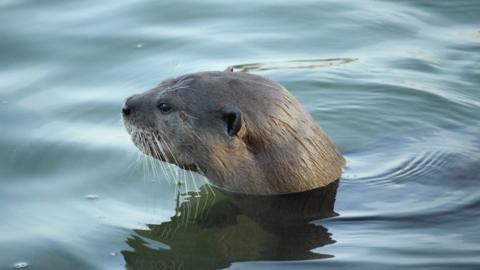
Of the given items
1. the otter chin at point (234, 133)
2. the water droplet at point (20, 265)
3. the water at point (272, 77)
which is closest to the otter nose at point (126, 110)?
the otter chin at point (234, 133)

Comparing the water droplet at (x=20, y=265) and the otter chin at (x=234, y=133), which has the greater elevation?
the otter chin at (x=234, y=133)

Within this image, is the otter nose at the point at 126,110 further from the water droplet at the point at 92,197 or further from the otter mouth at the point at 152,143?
the water droplet at the point at 92,197

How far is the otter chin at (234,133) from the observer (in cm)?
576

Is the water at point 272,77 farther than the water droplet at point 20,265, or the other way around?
the water at point 272,77

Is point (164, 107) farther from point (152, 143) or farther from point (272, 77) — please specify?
point (272, 77)

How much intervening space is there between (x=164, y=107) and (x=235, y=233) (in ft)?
2.81

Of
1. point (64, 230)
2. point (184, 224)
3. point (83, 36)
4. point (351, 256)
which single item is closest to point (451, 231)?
point (351, 256)

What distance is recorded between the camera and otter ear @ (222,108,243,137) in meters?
5.67

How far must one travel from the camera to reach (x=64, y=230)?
584 cm

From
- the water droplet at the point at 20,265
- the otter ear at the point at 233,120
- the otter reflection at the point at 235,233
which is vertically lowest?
the water droplet at the point at 20,265

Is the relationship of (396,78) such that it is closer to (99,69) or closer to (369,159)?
(369,159)

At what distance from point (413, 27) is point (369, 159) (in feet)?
8.93

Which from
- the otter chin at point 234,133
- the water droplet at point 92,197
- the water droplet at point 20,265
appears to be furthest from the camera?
the water droplet at point 92,197

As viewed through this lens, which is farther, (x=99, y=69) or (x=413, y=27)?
(x=413, y=27)
